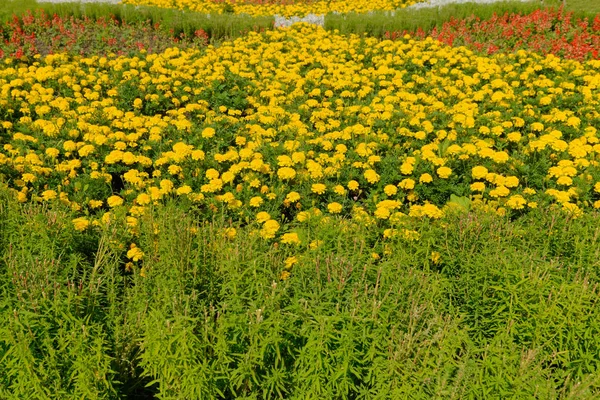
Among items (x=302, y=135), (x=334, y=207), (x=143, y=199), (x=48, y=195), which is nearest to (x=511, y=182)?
(x=334, y=207)

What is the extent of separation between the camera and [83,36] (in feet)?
34.7

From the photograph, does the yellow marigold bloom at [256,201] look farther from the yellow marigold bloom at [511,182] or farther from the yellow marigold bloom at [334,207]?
the yellow marigold bloom at [511,182]

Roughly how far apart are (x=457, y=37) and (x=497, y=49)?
3.33 ft

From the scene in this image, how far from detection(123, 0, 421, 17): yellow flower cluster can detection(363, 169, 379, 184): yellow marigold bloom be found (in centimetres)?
1049

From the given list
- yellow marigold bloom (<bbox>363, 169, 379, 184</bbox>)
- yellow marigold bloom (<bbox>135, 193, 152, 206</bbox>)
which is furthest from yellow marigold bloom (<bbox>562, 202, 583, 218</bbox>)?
yellow marigold bloom (<bbox>135, 193, 152, 206</bbox>)

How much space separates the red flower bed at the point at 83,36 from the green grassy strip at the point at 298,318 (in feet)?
24.2

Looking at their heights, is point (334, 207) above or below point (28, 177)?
below

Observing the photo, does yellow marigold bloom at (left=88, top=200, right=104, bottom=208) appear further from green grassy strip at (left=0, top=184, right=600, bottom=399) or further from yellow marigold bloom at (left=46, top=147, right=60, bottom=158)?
yellow marigold bloom at (left=46, top=147, right=60, bottom=158)

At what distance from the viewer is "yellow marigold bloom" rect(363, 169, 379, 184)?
4.88 meters

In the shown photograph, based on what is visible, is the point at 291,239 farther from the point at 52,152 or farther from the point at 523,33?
the point at 523,33

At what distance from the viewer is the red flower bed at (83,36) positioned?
9934mm

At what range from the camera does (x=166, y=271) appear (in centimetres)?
315

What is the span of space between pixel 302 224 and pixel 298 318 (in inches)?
58.8

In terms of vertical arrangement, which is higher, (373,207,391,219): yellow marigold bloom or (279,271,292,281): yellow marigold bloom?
(373,207,391,219): yellow marigold bloom
